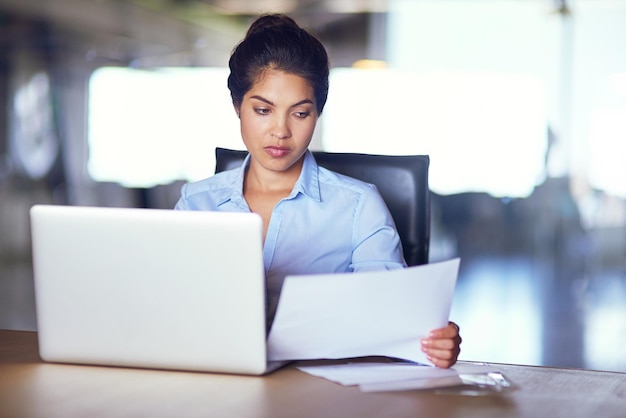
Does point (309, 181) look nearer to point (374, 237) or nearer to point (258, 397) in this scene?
point (374, 237)

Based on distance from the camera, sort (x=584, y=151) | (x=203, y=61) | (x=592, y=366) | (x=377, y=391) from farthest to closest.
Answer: (x=203, y=61) < (x=584, y=151) < (x=592, y=366) < (x=377, y=391)

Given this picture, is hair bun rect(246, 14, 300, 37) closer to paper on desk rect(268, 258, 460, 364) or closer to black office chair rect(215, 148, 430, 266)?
black office chair rect(215, 148, 430, 266)

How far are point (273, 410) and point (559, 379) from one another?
521 millimetres

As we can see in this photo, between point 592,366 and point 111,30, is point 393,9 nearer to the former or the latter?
point 111,30

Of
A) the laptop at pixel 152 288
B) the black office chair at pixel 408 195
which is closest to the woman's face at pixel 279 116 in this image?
the black office chair at pixel 408 195

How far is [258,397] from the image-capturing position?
125 cm

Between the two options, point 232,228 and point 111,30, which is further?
point 111,30

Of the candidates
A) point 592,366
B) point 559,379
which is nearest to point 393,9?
point 592,366

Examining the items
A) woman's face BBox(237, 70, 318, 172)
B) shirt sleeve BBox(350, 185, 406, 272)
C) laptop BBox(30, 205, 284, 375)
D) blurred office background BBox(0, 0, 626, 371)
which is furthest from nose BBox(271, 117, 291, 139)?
blurred office background BBox(0, 0, 626, 371)

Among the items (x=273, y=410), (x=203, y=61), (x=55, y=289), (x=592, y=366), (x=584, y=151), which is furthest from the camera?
(x=203, y=61)

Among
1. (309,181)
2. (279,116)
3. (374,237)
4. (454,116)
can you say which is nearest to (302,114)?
(279,116)

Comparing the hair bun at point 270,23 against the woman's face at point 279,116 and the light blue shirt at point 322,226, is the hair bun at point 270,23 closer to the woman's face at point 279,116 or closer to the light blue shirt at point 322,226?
the woman's face at point 279,116

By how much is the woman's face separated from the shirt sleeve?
203 mm

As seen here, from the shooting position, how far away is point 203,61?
8195 mm
